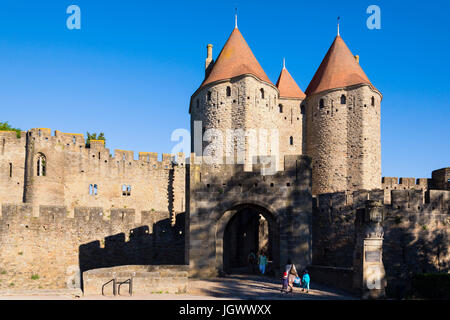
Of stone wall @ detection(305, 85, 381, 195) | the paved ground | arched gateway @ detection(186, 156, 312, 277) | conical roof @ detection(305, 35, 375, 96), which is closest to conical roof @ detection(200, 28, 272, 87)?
conical roof @ detection(305, 35, 375, 96)

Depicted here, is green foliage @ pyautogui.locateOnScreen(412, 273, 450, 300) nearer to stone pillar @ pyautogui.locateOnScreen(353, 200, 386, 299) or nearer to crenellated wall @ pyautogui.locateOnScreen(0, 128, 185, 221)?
stone pillar @ pyautogui.locateOnScreen(353, 200, 386, 299)

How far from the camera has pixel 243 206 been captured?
1802 cm

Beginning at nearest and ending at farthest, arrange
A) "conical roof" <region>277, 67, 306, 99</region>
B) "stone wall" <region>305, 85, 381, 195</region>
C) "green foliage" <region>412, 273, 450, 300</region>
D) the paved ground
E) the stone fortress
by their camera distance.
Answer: the paved ground
"green foliage" <region>412, 273, 450, 300</region>
the stone fortress
"stone wall" <region>305, 85, 381, 195</region>
"conical roof" <region>277, 67, 306, 99</region>

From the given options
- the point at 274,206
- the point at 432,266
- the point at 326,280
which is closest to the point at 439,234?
the point at 432,266

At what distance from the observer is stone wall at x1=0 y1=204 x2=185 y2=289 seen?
21.2 metres

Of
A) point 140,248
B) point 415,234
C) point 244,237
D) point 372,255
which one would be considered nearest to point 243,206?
point 372,255

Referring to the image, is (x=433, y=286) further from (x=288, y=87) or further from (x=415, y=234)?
(x=288, y=87)

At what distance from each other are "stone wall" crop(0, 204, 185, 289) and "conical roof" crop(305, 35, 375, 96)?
16435 millimetres

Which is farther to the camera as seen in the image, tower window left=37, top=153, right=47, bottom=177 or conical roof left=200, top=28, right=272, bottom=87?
conical roof left=200, top=28, right=272, bottom=87

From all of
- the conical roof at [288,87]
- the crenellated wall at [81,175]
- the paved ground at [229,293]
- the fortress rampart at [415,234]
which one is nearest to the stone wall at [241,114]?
the conical roof at [288,87]

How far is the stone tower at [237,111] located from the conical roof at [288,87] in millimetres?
1917

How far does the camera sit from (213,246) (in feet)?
57.4
